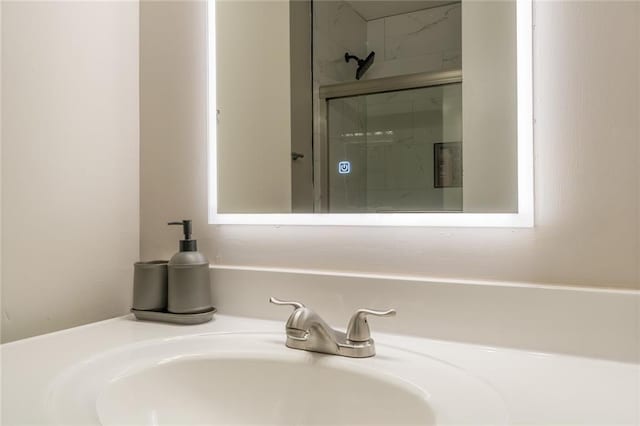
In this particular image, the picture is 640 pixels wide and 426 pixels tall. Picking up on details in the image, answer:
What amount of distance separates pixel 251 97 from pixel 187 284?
1.51ft

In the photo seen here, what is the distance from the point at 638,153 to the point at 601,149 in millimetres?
46

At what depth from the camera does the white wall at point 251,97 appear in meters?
0.96

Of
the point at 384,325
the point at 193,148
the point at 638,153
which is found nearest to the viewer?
the point at 638,153

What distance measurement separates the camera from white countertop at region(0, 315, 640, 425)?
45 cm

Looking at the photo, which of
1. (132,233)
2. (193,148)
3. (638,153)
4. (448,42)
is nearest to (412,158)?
(448,42)

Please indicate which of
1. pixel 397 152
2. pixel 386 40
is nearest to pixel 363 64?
pixel 386 40

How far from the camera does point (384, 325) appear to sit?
28.5 inches

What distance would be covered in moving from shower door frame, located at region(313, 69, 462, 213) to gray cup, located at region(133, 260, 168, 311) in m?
0.34

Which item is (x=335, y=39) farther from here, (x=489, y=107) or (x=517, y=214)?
(x=517, y=214)

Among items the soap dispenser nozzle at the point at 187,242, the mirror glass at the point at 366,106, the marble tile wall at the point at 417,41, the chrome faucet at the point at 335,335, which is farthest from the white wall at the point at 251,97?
the chrome faucet at the point at 335,335

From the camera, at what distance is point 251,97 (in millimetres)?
992

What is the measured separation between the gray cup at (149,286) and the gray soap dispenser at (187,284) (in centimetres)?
3

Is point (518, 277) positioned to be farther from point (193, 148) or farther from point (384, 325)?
point (193, 148)

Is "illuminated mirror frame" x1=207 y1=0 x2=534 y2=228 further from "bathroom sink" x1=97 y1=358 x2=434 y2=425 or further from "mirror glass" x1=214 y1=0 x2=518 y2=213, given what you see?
"bathroom sink" x1=97 y1=358 x2=434 y2=425
